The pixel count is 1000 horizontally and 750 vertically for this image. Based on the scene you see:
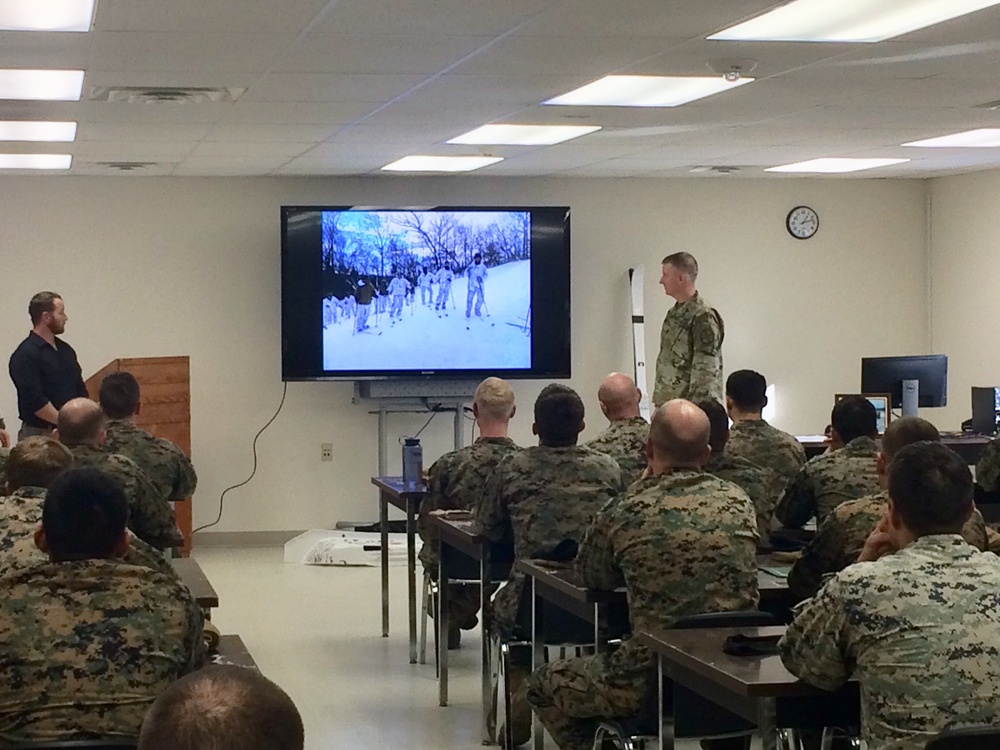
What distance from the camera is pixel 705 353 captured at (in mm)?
8023

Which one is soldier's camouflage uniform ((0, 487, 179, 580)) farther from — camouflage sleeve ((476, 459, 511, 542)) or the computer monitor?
the computer monitor

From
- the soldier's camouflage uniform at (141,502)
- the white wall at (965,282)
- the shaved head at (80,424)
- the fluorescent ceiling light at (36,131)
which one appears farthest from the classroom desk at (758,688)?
the white wall at (965,282)

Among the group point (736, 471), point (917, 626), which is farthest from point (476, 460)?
point (917, 626)

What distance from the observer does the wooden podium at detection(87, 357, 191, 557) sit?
386 inches

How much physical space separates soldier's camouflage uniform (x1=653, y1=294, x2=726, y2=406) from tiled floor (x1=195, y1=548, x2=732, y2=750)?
1.77 metres

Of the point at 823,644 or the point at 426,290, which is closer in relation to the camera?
the point at 823,644

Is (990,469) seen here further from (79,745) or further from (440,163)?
(440,163)

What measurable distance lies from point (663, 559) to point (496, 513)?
1.45 m

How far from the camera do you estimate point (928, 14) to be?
5.09 m

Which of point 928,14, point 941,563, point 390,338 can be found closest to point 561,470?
point 928,14

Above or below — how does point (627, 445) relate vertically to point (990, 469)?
above

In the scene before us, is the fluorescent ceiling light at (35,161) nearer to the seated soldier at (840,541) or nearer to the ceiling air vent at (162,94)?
the ceiling air vent at (162,94)

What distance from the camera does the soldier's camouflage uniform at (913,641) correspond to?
277 centimetres

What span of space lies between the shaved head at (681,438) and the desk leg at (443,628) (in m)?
2.07
